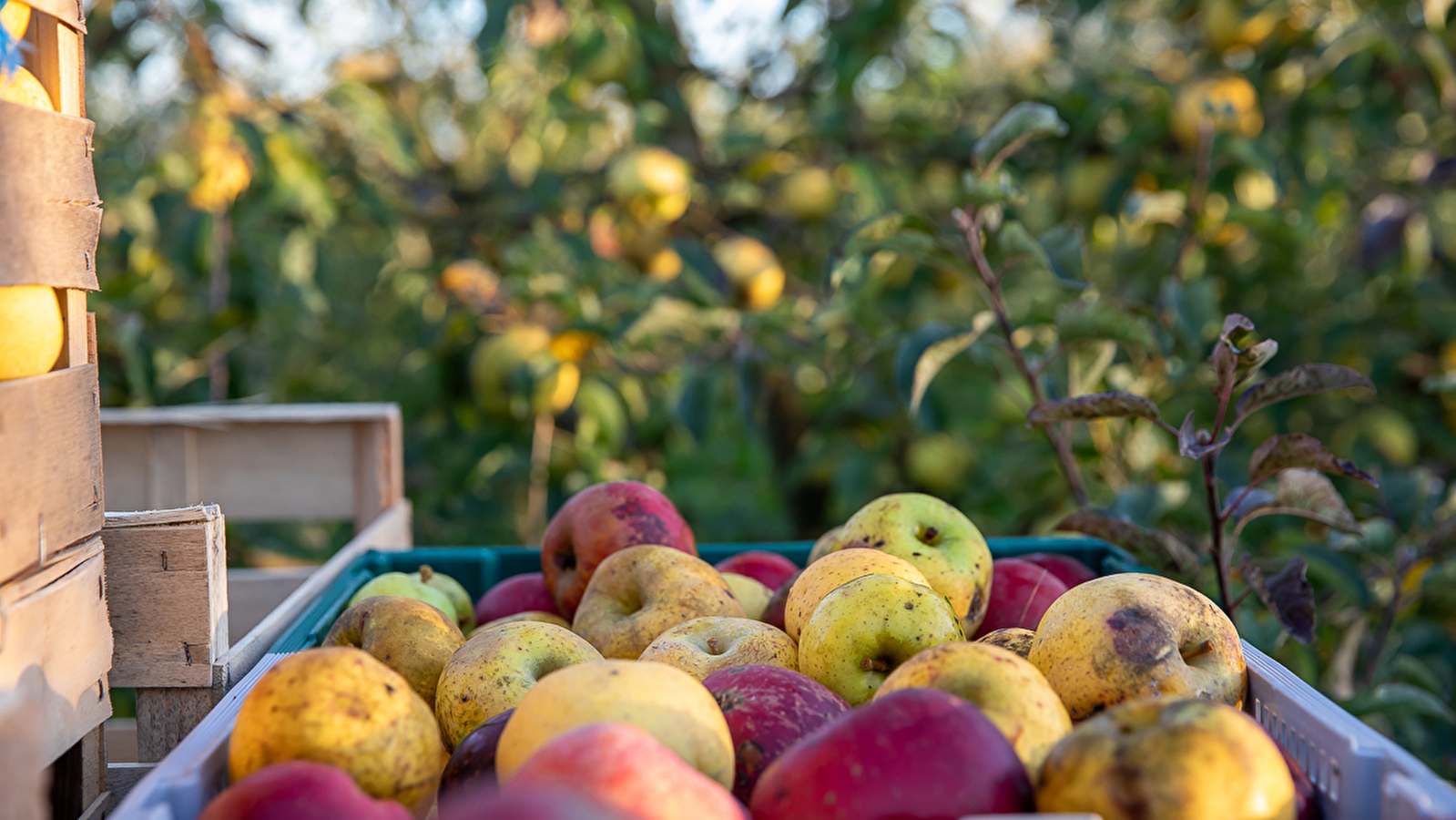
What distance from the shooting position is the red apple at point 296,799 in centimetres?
69

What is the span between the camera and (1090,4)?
233 cm

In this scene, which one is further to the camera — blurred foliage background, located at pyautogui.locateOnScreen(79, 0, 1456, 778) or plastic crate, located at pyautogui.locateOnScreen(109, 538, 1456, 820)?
blurred foliage background, located at pyautogui.locateOnScreen(79, 0, 1456, 778)

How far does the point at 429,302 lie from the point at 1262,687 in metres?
2.29

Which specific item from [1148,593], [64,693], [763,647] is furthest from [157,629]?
[1148,593]

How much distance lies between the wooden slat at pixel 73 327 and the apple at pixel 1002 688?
84 centimetres

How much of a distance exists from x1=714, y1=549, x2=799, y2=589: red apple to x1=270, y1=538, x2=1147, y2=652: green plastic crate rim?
11 cm

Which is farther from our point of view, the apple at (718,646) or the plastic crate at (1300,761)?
the apple at (718,646)

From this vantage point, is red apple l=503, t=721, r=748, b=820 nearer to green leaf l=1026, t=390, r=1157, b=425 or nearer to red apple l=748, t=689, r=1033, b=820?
red apple l=748, t=689, r=1033, b=820

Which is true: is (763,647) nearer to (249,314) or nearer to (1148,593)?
(1148,593)

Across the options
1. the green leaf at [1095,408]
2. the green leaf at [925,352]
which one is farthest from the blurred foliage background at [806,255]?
the green leaf at [1095,408]

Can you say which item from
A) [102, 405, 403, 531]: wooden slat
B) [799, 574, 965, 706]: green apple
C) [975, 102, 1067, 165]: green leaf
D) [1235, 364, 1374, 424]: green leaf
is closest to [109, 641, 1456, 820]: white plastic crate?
[799, 574, 965, 706]: green apple

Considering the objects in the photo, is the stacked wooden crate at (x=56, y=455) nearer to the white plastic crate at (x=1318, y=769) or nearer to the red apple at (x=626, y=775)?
the white plastic crate at (x=1318, y=769)

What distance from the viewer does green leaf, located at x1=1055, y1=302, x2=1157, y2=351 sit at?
155 cm

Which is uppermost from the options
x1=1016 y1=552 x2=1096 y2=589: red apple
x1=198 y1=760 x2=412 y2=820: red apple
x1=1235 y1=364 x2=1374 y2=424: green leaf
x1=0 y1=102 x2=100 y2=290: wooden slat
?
x1=0 y1=102 x2=100 y2=290: wooden slat
